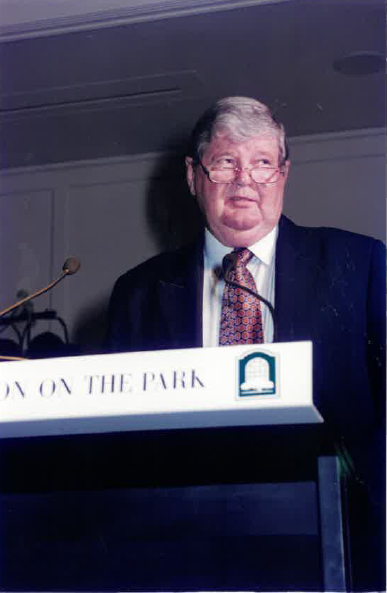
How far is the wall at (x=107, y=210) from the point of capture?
408 centimetres

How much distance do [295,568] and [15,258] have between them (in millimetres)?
3527

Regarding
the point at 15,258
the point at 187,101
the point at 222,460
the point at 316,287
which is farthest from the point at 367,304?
the point at 15,258

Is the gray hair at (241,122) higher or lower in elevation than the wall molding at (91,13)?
lower

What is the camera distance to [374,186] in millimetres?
4031

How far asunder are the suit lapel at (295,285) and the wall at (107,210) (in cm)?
186

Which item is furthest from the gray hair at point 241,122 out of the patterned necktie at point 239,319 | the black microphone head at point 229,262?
the black microphone head at point 229,262

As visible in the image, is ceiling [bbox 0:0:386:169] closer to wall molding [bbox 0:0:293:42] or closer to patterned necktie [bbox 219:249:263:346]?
wall molding [bbox 0:0:293:42]

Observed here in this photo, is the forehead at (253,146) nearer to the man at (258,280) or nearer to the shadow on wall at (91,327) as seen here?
the man at (258,280)

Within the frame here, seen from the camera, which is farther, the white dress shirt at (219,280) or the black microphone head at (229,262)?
the white dress shirt at (219,280)

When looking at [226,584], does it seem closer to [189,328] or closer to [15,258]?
[189,328]

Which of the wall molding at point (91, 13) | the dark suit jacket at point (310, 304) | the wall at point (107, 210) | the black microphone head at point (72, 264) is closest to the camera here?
the black microphone head at point (72, 264)

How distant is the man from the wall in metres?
1.62

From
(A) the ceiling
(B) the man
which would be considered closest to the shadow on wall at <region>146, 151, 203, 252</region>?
(A) the ceiling

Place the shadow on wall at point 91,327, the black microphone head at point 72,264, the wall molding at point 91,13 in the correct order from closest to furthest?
the black microphone head at point 72,264 < the wall molding at point 91,13 < the shadow on wall at point 91,327
